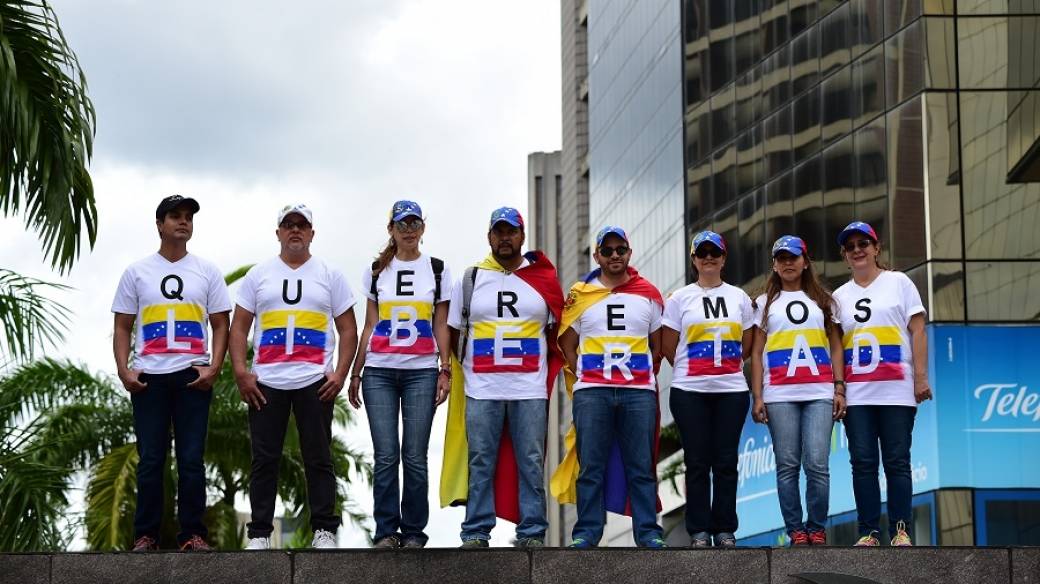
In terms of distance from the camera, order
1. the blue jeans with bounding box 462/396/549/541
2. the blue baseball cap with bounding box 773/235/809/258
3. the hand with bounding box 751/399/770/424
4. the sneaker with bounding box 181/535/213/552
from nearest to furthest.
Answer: the sneaker with bounding box 181/535/213/552 → the blue jeans with bounding box 462/396/549/541 → the hand with bounding box 751/399/770/424 → the blue baseball cap with bounding box 773/235/809/258

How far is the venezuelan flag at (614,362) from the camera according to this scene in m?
11.2

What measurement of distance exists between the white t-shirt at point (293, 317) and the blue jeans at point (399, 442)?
0.35m

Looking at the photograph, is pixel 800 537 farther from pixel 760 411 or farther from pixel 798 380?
pixel 798 380

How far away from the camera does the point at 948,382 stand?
28375 millimetres

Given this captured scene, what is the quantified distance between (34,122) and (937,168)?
2021 centimetres

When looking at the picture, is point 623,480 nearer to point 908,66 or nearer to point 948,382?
point 948,382

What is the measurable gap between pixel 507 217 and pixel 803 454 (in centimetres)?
234

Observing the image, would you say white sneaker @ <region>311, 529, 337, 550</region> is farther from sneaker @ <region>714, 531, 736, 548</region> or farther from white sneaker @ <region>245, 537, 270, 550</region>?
sneaker @ <region>714, 531, 736, 548</region>

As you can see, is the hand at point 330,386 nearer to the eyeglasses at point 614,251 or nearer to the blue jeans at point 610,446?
the blue jeans at point 610,446

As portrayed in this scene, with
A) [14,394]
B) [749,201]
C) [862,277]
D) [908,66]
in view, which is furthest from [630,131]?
[862,277]

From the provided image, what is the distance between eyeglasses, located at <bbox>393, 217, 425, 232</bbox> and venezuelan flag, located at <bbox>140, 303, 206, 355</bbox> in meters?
1.31

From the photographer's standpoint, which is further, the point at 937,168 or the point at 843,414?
the point at 937,168

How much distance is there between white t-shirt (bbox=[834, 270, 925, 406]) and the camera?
1134 centimetres

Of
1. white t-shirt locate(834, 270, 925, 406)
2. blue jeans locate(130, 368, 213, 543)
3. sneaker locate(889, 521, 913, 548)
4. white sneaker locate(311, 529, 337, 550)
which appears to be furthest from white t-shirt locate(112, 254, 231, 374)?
sneaker locate(889, 521, 913, 548)
